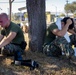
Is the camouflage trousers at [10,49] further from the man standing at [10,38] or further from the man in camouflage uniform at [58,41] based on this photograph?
the man in camouflage uniform at [58,41]

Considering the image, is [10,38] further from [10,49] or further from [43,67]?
[43,67]

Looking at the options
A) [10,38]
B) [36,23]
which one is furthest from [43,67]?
[36,23]

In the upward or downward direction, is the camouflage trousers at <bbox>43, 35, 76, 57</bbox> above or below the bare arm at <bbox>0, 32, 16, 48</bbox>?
below

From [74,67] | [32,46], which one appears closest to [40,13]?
[32,46]

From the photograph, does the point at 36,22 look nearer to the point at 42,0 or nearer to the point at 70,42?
the point at 42,0

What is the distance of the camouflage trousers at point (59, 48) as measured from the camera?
558cm

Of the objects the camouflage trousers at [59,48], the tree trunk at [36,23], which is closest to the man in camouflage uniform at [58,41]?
the camouflage trousers at [59,48]

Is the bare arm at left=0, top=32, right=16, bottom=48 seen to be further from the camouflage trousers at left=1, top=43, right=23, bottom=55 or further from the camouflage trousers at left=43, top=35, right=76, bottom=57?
the camouflage trousers at left=43, top=35, right=76, bottom=57

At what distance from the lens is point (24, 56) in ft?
19.3

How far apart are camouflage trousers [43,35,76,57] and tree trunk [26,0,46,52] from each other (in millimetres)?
407

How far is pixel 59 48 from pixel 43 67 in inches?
27.8

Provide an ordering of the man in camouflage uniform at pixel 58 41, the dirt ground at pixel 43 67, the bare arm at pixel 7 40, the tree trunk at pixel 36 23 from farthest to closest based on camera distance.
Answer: the tree trunk at pixel 36 23 < the man in camouflage uniform at pixel 58 41 < the bare arm at pixel 7 40 < the dirt ground at pixel 43 67

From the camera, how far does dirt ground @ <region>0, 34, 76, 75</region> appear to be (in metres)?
4.95

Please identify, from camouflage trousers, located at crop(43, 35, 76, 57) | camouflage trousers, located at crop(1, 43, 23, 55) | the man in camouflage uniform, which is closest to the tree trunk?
the man in camouflage uniform
